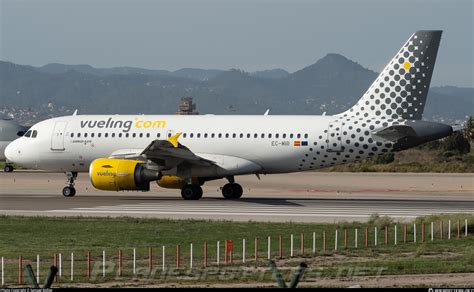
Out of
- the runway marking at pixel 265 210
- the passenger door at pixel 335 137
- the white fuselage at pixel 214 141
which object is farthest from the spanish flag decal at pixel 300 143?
the runway marking at pixel 265 210

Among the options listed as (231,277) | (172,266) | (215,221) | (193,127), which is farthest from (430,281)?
(193,127)

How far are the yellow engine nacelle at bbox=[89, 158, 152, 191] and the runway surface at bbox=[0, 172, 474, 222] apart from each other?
2.85 feet

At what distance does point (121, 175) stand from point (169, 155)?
7.71ft

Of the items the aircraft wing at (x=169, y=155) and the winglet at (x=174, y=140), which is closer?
the aircraft wing at (x=169, y=155)

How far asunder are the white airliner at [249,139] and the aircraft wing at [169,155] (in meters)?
0.04

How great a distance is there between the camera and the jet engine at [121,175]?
48156 millimetres

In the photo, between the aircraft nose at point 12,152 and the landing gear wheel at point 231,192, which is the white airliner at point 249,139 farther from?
the aircraft nose at point 12,152

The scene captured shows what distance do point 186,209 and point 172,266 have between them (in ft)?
58.7

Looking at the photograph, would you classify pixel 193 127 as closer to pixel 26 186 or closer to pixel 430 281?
pixel 26 186

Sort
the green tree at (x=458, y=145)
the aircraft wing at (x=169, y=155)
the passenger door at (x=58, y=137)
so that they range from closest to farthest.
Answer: the aircraft wing at (x=169, y=155)
the passenger door at (x=58, y=137)
the green tree at (x=458, y=145)

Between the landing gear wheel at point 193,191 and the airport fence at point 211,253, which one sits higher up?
the landing gear wheel at point 193,191

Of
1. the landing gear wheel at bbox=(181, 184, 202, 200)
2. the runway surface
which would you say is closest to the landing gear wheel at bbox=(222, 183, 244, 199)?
the runway surface

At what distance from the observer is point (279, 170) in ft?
167

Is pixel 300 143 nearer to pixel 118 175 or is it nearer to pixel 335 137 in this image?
pixel 335 137
